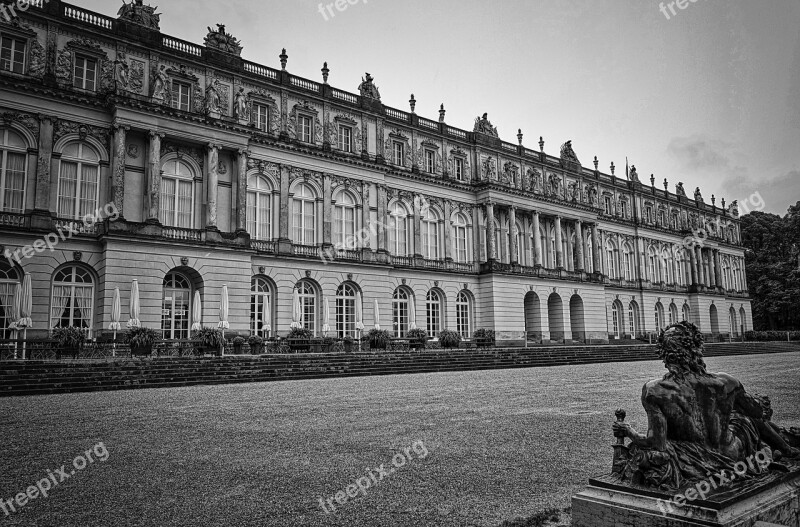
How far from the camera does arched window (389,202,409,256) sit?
36.9 meters

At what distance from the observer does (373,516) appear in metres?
4.39

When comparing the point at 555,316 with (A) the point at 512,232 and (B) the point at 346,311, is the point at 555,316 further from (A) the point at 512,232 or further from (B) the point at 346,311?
(B) the point at 346,311

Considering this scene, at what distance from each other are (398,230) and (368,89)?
9.38m

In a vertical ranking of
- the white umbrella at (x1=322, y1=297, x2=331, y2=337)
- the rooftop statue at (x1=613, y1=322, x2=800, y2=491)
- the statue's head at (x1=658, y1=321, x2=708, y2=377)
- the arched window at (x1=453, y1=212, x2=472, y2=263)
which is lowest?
the rooftop statue at (x1=613, y1=322, x2=800, y2=491)

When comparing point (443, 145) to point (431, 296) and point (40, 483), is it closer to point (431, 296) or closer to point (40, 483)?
point (431, 296)

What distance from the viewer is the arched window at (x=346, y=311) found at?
3262 centimetres

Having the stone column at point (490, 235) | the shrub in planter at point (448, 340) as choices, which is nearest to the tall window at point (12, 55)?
the shrub in planter at point (448, 340)

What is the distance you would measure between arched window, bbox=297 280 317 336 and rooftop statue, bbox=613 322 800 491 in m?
28.7

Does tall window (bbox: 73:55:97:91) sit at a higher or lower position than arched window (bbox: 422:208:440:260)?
higher

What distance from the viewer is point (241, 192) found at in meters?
28.9

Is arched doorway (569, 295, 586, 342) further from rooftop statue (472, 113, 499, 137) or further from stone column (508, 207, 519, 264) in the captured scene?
rooftop statue (472, 113, 499, 137)

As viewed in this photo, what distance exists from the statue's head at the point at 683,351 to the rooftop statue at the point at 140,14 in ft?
99.7

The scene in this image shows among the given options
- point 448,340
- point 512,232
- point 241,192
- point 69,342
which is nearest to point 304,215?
point 241,192

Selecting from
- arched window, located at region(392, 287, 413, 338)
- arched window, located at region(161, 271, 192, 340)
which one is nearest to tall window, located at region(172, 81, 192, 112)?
arched window, located at region(161, 271, 192, 340)
